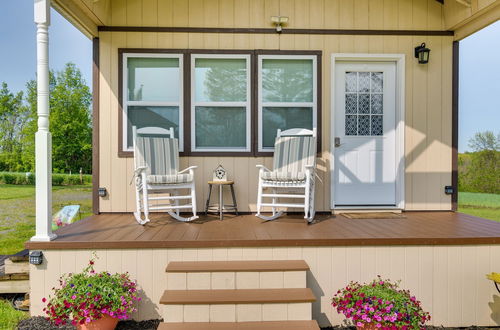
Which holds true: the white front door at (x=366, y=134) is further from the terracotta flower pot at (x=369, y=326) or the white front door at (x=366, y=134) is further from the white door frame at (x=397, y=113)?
the terracotta flower pot at (x=369, y=326)

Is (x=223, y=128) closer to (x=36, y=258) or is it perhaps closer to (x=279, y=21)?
(x=279, y=21)

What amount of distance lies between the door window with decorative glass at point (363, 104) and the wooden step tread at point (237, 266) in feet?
7.62

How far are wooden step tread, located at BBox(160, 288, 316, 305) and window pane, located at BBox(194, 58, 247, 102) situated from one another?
8.29ft

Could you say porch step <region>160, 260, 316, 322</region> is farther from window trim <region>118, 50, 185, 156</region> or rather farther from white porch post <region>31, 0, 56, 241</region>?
window trim <region>118, 50, 185, 156</region>

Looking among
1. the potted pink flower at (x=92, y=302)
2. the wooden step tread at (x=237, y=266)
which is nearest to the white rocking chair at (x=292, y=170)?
the wooden step tread at (x=237, y=266)

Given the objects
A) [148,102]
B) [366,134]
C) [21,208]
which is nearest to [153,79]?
[148,102]

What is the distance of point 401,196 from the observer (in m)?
4.46

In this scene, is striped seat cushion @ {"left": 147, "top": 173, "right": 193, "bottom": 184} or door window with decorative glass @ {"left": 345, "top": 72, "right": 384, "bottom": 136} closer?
striped seat cushion @ {"left": 147, "top": 173, "right": 193, "bottom": 184}

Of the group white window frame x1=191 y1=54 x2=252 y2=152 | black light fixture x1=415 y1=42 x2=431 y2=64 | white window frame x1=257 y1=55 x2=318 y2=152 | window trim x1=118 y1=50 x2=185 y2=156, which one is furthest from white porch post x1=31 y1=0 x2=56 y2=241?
black light fixture x1=415 y1=42 x2=431 y2=64

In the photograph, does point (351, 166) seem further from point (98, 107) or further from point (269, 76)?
point (98, 107)

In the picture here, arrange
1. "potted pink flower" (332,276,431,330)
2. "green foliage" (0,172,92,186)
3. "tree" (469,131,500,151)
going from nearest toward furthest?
"potted pink flower" (332,276,431,330), "tree" (469,131,500,151), "green foliage" (0,172,92,186)

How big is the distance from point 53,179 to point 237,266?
21.6ft

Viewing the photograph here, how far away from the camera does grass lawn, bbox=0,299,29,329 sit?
2752 mm

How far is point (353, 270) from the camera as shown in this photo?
2861mm
